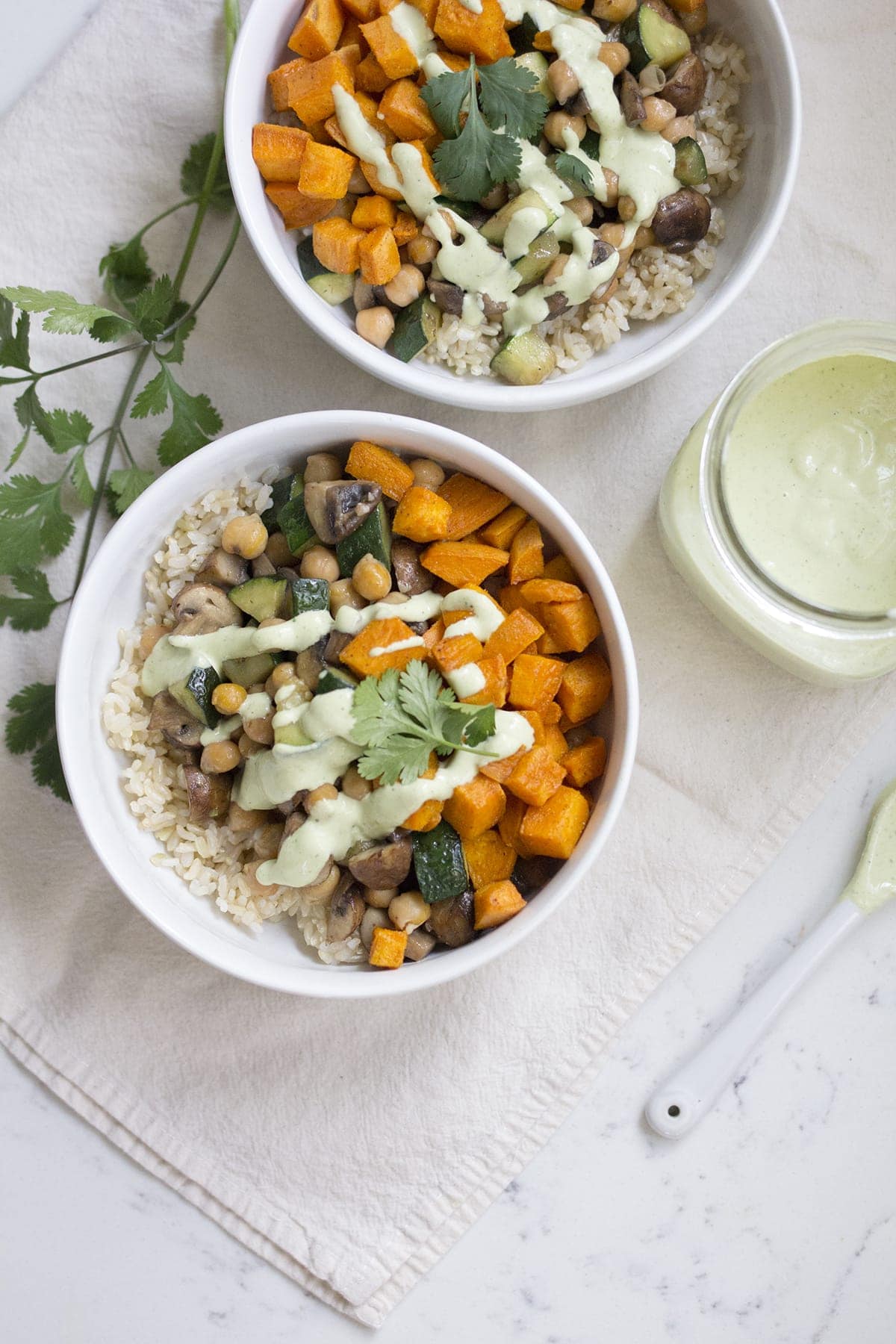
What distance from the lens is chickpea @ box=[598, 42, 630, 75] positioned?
6.37 ft

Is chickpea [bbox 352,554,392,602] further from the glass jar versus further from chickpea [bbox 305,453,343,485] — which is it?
the glass jar

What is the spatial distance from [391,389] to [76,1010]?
150cm

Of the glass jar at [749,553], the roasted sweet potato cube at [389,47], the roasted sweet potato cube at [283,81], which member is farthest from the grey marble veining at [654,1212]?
the roasted sweet potato cube at [283,81]

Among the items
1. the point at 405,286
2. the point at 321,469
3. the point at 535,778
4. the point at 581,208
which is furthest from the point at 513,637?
the point at 581,208

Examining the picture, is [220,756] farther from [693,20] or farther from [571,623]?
[693,20]

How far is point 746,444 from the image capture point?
6.75 ft

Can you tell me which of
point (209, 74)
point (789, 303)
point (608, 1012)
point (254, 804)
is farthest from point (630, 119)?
point (608, 1012)

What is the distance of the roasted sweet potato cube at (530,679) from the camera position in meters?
1.91

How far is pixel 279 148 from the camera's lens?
6.46 feet

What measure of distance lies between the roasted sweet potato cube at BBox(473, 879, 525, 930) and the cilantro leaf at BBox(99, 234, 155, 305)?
1.43 m

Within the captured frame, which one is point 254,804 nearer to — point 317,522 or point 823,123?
point 317,522

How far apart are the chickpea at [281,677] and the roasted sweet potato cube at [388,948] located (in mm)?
474

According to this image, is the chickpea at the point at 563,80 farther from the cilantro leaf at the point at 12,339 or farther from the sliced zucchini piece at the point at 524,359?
the cilantro leaf at the point at 12,339

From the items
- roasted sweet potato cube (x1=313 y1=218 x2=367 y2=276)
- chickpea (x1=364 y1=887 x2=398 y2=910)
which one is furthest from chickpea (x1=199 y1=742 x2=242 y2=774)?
roasted sweet potato cube (x1=313 y1=218 x2=367 y2=276)
